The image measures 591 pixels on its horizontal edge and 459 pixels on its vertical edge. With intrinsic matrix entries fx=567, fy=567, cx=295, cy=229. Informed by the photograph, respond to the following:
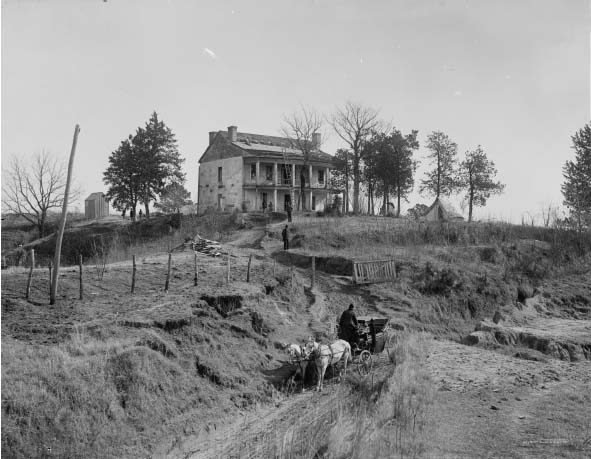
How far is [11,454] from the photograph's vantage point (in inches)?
400

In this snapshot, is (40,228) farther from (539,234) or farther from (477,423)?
(477,423)

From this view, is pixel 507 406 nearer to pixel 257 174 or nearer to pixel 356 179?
pixel 257 174

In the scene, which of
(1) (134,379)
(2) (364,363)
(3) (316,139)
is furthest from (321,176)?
(1) (134,379)

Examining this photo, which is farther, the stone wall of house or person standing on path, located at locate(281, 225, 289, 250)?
the stone wall of house

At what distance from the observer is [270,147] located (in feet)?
184

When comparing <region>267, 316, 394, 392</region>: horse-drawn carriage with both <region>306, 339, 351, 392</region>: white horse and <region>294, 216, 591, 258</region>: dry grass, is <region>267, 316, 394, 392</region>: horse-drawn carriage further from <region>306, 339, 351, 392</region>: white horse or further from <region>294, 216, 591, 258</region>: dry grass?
<region>294, 216, 591, 258</region>: dry grass

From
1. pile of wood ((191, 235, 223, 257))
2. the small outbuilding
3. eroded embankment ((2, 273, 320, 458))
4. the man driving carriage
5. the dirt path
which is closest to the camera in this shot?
eroded embankment ((2, 273, 320, 458))

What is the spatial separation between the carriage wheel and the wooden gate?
10.3 m

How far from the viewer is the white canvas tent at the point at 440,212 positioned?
165ft

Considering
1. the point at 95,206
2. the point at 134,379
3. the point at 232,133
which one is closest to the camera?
the point at 134,379

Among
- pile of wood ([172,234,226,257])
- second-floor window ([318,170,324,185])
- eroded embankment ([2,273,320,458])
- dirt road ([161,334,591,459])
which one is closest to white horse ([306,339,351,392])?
dirt road ([161,334,591,459])

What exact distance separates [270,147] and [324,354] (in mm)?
42543

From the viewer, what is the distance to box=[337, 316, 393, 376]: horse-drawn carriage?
16.8 metres

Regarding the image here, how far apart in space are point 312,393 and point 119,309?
6050 millimetres
